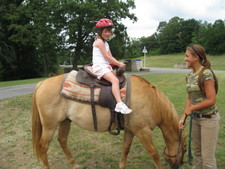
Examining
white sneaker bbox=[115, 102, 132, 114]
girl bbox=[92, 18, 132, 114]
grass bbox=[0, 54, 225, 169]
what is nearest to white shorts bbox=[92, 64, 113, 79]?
girl bbox=[92, 18, 132, 114]

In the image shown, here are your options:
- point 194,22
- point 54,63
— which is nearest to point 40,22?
point 54,63

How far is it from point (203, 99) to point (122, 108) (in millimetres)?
1020

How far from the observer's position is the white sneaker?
8.36 ft

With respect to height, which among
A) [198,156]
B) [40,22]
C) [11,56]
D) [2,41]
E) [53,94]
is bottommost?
[198,156]

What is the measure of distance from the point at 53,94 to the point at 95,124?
2.63ft

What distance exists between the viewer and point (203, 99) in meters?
2.38

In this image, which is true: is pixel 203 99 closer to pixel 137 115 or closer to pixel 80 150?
pixel 137 115

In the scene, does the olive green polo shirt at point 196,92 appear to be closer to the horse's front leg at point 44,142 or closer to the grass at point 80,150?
the grass at point 80,150

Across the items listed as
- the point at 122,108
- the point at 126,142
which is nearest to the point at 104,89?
the point at 122,108

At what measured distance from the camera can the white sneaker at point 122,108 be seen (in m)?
2.55

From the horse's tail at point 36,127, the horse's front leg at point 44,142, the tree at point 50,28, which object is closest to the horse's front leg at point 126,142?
the horse's front leg at point 44,142

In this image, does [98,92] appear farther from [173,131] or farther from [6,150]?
[6,150]

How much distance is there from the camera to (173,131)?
2805 millimetres

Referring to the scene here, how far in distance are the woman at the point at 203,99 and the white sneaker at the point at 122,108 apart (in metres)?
0.73
